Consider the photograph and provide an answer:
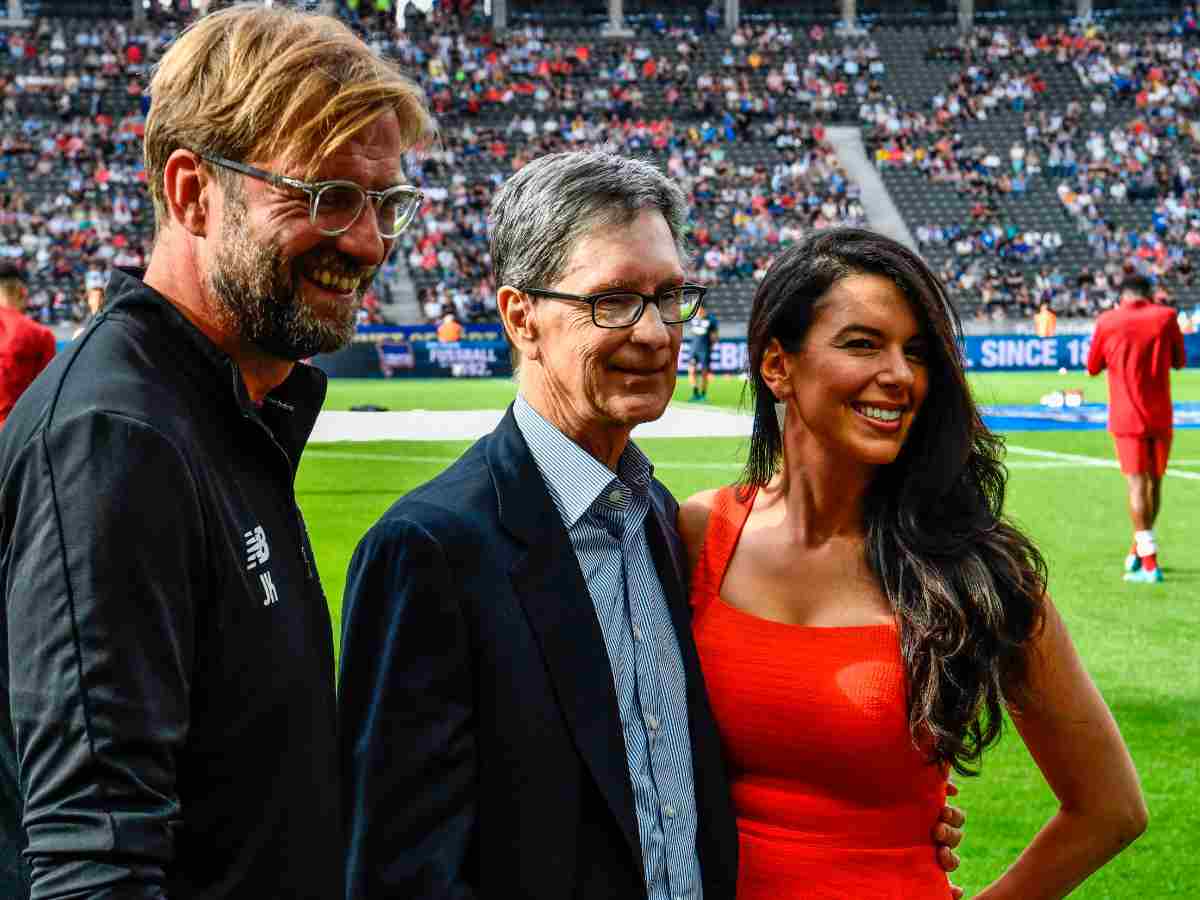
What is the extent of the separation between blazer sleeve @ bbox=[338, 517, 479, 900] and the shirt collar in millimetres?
282

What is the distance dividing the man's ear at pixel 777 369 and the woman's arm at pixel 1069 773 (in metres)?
0.68

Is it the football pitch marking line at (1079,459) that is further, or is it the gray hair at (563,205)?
the football pitch marking line at (1079,459)

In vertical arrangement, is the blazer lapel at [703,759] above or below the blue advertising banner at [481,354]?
above

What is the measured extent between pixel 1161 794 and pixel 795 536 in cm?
375

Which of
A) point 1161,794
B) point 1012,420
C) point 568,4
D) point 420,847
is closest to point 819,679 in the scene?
point 420,847

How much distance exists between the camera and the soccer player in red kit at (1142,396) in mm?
10727

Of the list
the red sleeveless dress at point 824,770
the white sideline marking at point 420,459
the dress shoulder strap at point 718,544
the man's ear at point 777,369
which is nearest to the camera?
the red sleeveless dress at point 824,770

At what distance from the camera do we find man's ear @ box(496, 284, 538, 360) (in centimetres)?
249

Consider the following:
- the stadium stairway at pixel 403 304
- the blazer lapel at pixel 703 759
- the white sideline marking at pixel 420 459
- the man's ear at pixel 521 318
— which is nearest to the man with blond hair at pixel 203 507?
the man's ear at pixel 521 318

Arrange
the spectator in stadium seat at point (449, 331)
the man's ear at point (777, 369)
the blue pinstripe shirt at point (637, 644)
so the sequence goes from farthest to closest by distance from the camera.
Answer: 1. the spectator in stadium seat at point (449, 331)
2. the man's ear at point (777, 369)
3. the blue pinstripe shirt at point (637, 644)

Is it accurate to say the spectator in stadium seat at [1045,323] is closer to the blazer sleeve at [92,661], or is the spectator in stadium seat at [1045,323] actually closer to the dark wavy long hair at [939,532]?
the dark wavy long hair at [939,532]

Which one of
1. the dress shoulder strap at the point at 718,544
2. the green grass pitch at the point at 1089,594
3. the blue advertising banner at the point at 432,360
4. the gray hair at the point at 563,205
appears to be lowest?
the blue advertising banner at the point at 432,360

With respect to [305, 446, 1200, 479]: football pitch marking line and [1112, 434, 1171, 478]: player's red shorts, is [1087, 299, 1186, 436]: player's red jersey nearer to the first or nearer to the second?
[1112, 434, 1171, 478]: player's red shorts

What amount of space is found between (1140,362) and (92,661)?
1036 cm
